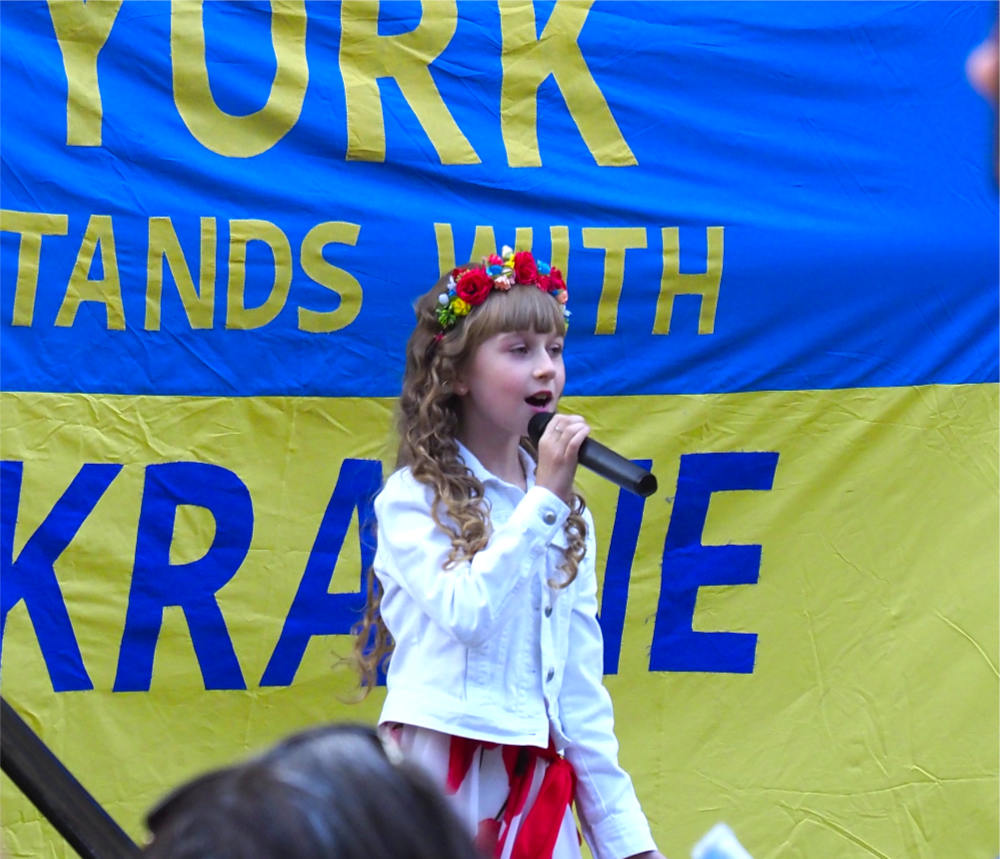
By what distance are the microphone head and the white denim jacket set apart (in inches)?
3.5

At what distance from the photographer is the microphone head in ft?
→ 7.28

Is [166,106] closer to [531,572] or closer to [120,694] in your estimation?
[120,694]

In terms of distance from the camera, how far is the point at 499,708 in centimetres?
206

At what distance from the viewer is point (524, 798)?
2105 millimetres

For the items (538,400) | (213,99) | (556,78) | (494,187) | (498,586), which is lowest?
(498,586)

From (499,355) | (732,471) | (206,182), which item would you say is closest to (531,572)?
(499,355)

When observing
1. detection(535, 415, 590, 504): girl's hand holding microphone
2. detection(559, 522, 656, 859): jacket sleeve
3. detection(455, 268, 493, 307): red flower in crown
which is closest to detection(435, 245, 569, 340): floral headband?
detection(455, 268, 493, 307): red flower in crown

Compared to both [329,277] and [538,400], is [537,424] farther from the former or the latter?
[329,277]

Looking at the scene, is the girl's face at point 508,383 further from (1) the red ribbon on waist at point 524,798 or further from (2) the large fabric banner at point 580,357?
(2) the large fabric banner at point 580,357

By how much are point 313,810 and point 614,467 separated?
1388 mm

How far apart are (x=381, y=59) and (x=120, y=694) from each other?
1.40 meters

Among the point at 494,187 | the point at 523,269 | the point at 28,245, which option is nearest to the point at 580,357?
the point at 494,187

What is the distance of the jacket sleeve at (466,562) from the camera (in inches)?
78.8

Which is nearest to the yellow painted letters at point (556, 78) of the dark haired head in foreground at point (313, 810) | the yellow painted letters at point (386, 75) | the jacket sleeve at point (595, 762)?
the yellow painted letters at point (386, 75)
